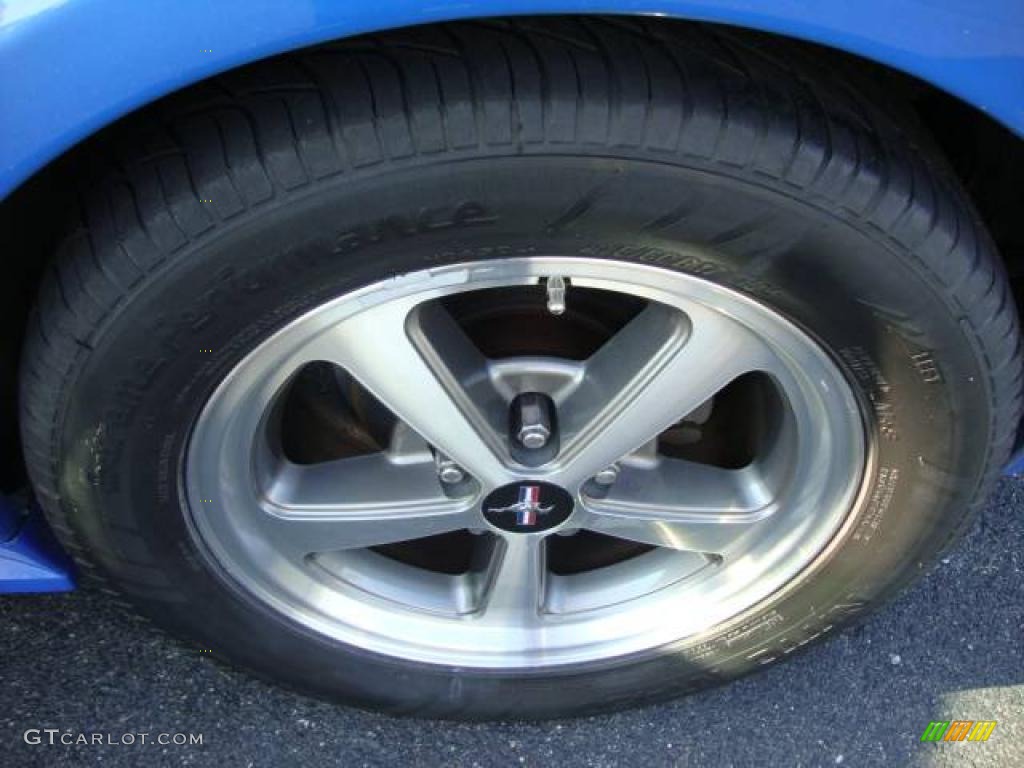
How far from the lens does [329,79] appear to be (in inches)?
43.1

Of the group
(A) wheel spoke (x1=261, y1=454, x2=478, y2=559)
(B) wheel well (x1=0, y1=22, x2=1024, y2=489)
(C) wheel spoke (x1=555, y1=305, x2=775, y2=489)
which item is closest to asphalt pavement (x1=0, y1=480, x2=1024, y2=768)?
(A) wheel spoke (x1=261, y1=454, x2=478, y2=559)

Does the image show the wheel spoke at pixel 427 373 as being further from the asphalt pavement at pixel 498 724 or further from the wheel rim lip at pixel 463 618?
the asphalt pavement at pixel 498 724

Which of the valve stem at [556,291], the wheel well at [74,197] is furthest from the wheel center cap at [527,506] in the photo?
the wheel well at [74,197]

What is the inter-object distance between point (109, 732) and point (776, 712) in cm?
111

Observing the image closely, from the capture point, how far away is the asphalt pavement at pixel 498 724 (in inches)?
68.7

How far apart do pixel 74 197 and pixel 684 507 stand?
3.12ft

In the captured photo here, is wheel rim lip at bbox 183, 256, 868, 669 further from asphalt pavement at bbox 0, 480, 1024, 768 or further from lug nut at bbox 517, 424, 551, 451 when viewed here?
asphalt pavement at bbox 0, 480, 1024, 768

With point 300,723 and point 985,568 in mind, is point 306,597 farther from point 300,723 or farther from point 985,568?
point 985,568

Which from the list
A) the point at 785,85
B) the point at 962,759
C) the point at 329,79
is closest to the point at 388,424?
the point at 329,79

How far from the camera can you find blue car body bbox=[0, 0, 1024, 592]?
36.8 inches

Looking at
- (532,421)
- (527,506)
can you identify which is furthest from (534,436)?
(527,506)

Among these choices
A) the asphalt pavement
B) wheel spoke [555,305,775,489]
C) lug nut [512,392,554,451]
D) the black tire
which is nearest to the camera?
the black tire

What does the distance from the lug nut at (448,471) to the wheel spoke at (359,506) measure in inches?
1.1

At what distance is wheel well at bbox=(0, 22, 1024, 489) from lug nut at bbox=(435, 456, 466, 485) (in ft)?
1.90
